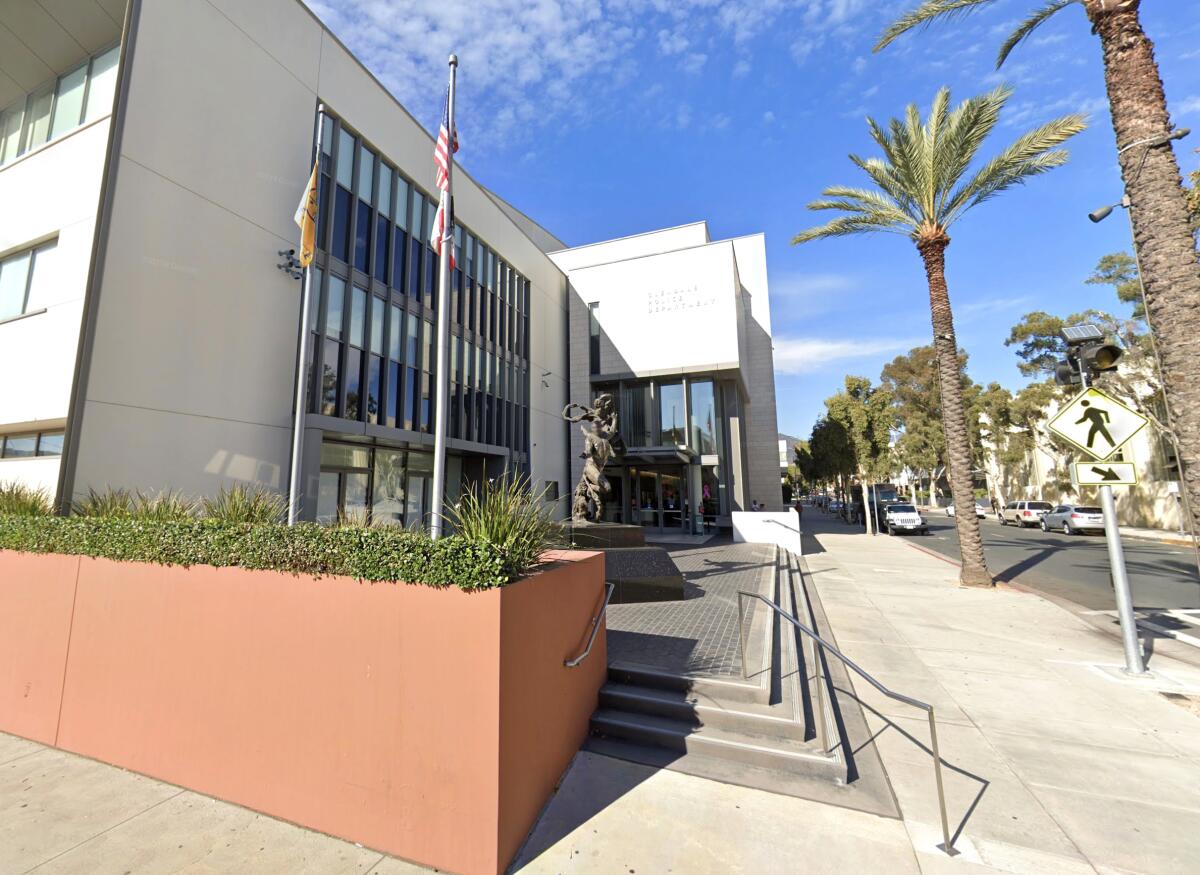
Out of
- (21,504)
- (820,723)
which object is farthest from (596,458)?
(21,504)

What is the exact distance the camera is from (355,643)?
3467mm

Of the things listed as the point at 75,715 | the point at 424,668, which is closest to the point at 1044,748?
the point at 424,668

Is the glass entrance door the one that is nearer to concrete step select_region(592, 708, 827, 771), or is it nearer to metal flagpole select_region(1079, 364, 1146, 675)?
metal flagpole select_region(1079, 364, 1146, 675)

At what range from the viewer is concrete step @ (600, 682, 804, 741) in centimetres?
425

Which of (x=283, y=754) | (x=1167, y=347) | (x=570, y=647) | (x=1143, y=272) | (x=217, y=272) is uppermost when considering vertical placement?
(x=217, y=272)

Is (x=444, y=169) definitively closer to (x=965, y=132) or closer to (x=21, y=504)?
(x=21, y=504)

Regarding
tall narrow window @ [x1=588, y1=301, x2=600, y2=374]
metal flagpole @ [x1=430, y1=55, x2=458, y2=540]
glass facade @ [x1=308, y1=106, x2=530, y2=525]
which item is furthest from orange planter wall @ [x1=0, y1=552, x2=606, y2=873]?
tall narrow window @ [x1=588, y1=301, x2=600, y2=374]

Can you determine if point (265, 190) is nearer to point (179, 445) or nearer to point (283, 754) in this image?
point (179, 445)

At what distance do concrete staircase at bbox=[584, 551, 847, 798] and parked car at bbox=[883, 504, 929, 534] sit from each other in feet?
82.0

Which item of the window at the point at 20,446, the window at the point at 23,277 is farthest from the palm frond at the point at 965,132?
the window at the point at 20,446

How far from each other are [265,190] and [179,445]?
20.0 ft

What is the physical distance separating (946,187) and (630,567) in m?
13.1

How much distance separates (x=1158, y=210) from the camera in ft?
19.1

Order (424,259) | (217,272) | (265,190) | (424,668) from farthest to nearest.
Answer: (424,259) < (265,190) < (217,272) < (424,668)
